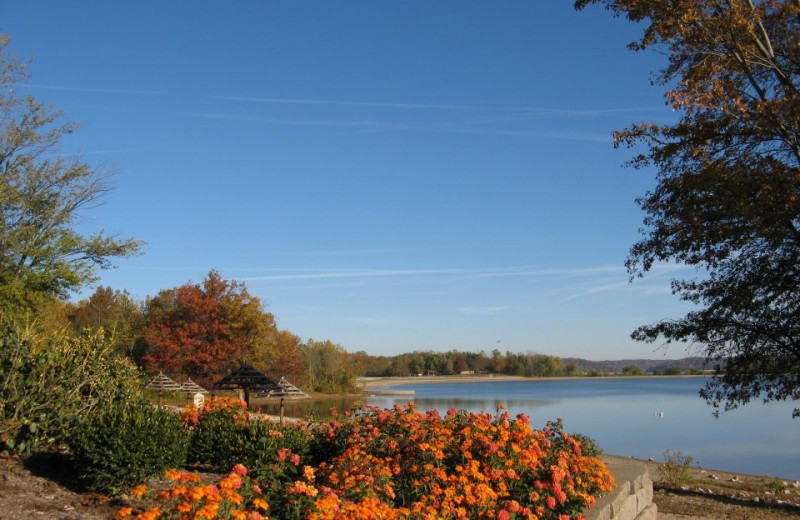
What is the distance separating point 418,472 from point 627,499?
3.36m

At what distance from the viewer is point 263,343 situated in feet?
144

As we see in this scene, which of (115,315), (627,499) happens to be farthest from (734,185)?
(115,315)

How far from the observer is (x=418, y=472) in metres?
6.10

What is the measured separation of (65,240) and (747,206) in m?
19.3

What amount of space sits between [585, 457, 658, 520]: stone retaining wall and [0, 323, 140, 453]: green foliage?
18.3ft

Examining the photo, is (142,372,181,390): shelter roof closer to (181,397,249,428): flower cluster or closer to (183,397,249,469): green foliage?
(181,397,249,428): flower cluster

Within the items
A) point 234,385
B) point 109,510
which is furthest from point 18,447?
point 234,385

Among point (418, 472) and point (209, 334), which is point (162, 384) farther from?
point (418, 472)

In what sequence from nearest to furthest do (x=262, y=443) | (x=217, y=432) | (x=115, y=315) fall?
(x=262, y=443) < (x=217, y=432) < (x=115, y=315)

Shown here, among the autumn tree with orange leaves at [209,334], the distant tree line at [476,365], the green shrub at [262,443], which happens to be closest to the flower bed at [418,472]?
the green shrub at [262,443]

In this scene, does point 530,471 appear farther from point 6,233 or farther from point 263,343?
point 263,343

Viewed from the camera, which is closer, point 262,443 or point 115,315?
point 262,443

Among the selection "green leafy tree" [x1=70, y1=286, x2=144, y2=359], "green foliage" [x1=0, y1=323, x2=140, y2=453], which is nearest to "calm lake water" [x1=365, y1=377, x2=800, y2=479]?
"green foliage" [x1=0, y1=323, x2=140, y2=453]

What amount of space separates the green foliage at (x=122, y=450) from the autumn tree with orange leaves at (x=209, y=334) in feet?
116
